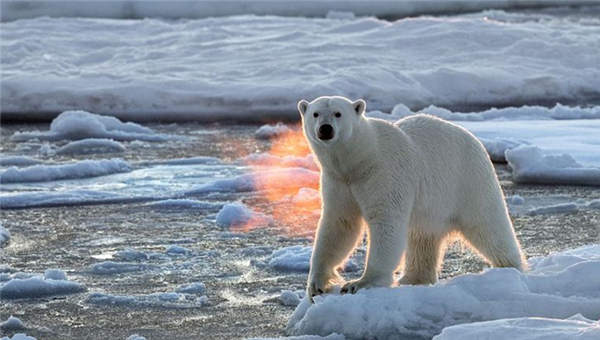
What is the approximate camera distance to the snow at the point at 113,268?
17.6ft

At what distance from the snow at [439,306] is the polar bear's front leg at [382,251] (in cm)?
8

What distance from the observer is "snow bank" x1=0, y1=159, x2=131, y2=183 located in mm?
7918

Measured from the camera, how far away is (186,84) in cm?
1193

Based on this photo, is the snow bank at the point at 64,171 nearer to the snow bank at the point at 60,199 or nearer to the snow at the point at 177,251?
the snow bank at the point at 60,199

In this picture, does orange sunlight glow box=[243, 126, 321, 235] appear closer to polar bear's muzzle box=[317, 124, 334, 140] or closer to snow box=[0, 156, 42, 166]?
snow box=[0, 156, 42, 166]

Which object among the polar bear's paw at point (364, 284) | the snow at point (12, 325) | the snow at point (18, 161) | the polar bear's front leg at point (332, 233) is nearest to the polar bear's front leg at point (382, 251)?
the polar bear's paw at point (364, 284)

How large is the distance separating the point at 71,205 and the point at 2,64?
6.80m

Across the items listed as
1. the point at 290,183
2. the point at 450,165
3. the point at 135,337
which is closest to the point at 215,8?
the point at 290,183

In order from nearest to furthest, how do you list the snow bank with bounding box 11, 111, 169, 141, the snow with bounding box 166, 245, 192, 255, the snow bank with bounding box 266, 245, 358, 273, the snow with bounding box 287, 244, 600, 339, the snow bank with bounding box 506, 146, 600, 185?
the snow with bounding box 287, 244, 600, 339 < the snow bank with bounding box 266, 245, 358, 273 < the snow with bounding box 166, 245, 192, 255 < the snow bank with bounding box 506, 146, 600, 185 < the snow bank with bounding box 11, 111, 169, 141

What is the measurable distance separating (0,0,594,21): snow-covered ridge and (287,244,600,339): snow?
14679 millimetres

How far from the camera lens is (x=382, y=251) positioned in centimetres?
430

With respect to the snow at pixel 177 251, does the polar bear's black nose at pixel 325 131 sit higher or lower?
higher

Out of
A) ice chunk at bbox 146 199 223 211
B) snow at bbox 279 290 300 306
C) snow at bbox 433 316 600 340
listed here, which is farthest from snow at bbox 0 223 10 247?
snow at bbox 433 316 600 340

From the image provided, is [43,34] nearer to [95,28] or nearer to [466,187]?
[95,28]
